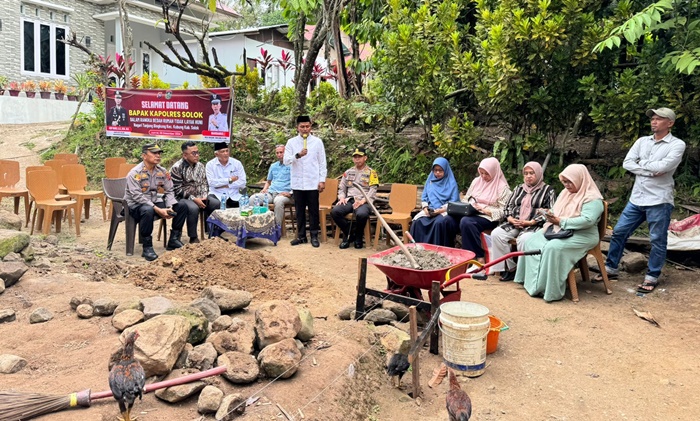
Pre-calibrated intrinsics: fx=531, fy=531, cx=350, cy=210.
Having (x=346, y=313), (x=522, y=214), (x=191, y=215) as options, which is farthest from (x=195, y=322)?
(x=522, y=214)

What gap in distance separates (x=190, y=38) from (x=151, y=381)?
72.7ft

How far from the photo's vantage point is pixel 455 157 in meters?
8.17

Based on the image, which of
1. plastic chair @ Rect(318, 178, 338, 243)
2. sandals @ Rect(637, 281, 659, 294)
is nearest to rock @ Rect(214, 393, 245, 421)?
sandals @ Rect(637, 281, 659, 294)

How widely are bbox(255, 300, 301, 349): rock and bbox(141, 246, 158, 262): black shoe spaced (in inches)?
137

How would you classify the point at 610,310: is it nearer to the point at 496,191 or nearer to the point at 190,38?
the point at 496,191

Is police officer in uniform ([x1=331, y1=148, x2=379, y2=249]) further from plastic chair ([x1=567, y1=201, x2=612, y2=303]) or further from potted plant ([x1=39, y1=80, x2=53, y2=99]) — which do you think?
potted plant ([x1=39, y1=80, x2=53, y2=99])

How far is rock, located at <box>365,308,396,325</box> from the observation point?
447 cm

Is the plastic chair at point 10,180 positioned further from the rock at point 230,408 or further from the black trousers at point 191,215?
the rock at point 230,408

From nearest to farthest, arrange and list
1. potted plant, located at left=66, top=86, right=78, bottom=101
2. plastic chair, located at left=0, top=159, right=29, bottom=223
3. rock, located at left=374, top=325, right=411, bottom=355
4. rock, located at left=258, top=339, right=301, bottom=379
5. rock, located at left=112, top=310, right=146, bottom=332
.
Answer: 1. rock, located at left=258, top=339, right=301, bottom=379
2. rock, located at left=112, top=310, right=146, bottom=332
3. rock, located at left=374, top=325, right=411, bottom=355
4. plastic chair, located at left=0, top=159, right=29, bottom=223
5. potted plant, located at left=66, top=86, right=78, bottom=101

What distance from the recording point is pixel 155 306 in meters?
3.82

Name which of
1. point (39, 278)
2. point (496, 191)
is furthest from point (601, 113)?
point (39, 278)

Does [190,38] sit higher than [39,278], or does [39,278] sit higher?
[190,38]

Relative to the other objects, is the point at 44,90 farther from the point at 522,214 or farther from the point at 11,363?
the point at 11,363

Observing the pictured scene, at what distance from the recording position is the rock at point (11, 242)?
5305mm
